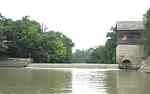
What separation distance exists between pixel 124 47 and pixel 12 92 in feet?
129

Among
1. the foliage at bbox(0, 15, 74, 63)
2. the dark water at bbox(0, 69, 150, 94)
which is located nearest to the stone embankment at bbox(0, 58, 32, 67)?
the foliage at bbox(0, 15, 74, 63)

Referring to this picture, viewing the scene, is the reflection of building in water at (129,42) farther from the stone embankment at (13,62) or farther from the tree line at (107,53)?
the stone embankment at (13,62)

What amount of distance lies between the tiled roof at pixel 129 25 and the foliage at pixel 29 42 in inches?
341

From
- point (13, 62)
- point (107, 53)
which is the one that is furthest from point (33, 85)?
point (107, 53)

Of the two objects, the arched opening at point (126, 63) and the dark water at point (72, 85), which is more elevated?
the arched opening at point (126, 63)

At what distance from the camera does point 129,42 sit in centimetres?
5234

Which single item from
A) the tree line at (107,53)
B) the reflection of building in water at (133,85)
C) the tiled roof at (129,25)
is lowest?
the reflection of building in water at (133,85)

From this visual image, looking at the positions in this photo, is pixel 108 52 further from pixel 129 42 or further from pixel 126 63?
pixel 126 63

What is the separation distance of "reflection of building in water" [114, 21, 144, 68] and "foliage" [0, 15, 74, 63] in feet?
28.3

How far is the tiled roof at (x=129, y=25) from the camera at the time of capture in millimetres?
52938

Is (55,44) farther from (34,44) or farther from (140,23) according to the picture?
(140,23)

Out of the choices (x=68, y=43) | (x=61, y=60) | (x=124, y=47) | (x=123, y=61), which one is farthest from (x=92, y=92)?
(x=68, y=43)

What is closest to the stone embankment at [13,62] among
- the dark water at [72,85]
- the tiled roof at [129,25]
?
the tiled roof at [129,25]

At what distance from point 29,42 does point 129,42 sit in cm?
1313
